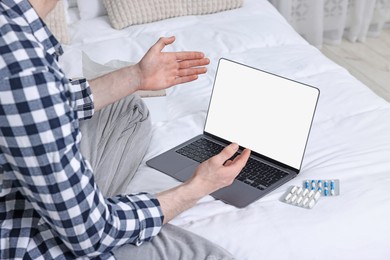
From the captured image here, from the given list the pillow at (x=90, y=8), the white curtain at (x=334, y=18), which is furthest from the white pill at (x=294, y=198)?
the white curtain at (x=334, y=18)

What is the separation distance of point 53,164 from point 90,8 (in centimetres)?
169

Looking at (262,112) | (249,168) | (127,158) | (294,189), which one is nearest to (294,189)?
(294,189)

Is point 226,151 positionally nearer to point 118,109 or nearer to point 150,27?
point 118,109

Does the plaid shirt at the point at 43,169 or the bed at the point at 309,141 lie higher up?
the plaid shirt at the point at 43,169

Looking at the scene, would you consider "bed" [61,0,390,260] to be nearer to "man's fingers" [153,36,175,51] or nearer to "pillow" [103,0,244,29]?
"pillow" [103,0,244,29]

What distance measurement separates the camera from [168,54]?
165 cm

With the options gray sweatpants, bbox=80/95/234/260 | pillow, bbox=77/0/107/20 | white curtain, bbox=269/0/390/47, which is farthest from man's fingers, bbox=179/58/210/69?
white curtain, bbox=269/0/390/47

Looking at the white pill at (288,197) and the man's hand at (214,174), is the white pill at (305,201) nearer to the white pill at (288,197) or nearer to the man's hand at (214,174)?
the white pill at (288,197)

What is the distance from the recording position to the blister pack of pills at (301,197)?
1445 millimetres

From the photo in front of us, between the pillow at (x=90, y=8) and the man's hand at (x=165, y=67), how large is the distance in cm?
108

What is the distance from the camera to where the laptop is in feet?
5.11

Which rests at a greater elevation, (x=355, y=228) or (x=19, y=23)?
(x=19, y=23)

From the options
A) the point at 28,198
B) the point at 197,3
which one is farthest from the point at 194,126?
the point at 197,3

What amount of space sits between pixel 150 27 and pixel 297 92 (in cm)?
108
